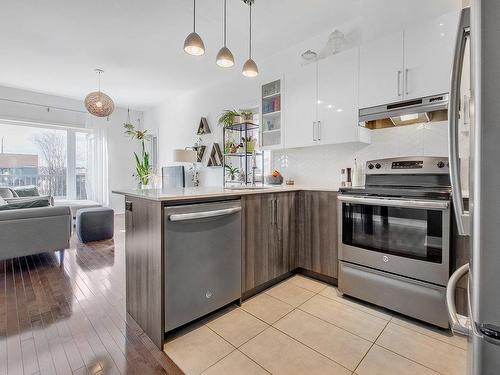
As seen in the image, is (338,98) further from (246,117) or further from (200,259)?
(200,259)

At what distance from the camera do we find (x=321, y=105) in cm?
275

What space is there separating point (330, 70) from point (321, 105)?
354 mm

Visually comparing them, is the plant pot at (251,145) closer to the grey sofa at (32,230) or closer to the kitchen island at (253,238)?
the kitchen island at (253,238)

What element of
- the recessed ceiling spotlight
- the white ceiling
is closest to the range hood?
the white ceiling

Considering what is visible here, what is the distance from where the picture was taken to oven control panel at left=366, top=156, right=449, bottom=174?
1.96 meters

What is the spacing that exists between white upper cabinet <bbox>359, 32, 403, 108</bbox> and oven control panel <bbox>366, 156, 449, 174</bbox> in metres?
0.54

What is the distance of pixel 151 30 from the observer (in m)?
3.18

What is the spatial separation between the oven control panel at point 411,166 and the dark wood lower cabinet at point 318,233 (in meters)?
0.44

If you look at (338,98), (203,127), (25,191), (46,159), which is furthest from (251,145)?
(46,159)

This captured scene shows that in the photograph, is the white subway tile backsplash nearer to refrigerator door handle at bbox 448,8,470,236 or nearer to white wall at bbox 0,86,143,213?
refrigerator door handle at bbox 448,8,470,236

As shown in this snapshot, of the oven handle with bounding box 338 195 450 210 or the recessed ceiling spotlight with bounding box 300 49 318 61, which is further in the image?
the recessed ceiling spotlight with bounding box 300 49 318 61

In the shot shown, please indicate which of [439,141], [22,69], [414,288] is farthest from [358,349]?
[22,69]

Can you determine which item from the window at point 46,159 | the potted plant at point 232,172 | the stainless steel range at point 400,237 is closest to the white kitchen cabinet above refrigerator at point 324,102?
the stainless steel range at point 400,237

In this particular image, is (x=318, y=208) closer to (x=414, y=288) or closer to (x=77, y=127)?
(x=414, y=288)
